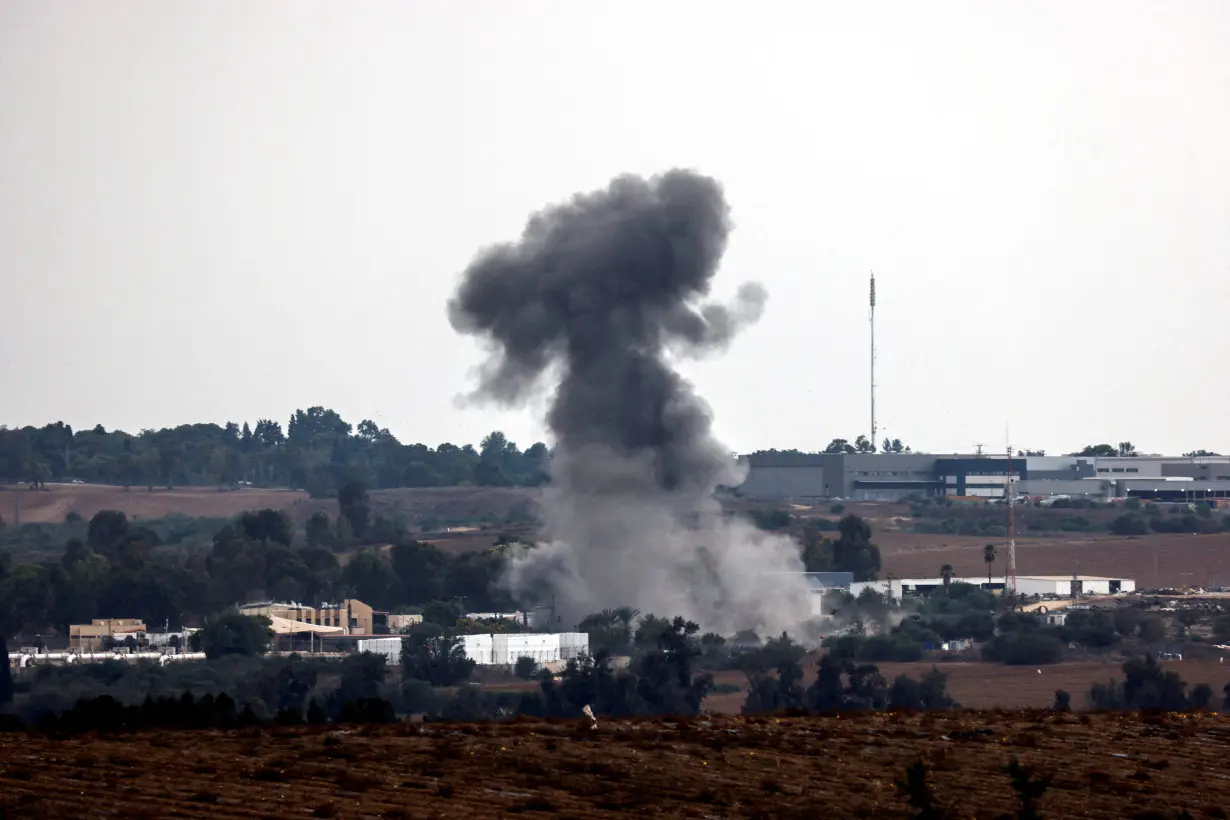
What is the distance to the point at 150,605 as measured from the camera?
397 feet

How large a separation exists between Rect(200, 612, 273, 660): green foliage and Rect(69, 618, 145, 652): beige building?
19.4 feet

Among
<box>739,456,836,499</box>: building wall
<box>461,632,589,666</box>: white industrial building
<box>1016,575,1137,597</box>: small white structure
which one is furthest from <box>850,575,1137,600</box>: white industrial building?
<box>739,456,836,499</box>: building wall

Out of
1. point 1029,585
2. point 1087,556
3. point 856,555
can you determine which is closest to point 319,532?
point 856,555

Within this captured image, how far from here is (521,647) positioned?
9656 cm

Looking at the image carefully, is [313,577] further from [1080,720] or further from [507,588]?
[1080,720]

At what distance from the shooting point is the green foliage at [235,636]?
102 meters

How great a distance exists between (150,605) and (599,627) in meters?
34.5

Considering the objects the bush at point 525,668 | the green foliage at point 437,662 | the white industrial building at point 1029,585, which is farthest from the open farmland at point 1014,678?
the white industrial building at point 1029,585

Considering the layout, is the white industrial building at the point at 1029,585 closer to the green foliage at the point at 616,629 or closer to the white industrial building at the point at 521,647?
the green foliage at the point at 616,629

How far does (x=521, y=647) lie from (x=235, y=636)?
15.6 metres

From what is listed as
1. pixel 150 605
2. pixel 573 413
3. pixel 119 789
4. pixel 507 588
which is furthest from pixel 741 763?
pixel 150 605

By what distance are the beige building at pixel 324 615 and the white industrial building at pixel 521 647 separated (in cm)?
1543

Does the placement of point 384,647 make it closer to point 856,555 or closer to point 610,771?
point 856,555

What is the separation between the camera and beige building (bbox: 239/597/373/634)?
Answer: 112 metres
